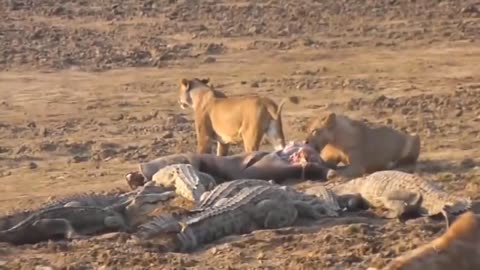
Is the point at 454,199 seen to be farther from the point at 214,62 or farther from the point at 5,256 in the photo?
the point at 214,62

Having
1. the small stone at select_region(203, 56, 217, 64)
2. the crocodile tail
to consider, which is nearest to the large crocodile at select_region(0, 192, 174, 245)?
the crocodile tail

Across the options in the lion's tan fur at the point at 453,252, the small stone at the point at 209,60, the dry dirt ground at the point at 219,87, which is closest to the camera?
the lion's tan fur at the point at 453,252

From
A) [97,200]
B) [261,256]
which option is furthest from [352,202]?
[97,200]

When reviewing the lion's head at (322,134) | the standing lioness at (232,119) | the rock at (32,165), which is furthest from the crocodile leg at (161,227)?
the rock at (32,165)

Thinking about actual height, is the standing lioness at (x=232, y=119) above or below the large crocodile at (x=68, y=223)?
below

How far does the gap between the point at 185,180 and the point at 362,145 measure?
1983 mm

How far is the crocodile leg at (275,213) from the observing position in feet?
30.1

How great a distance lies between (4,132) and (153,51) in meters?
4.81

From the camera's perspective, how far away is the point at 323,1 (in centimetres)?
2284

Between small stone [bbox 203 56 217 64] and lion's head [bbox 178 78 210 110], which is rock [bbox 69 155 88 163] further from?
small stone [bbox 203 56 217 64]

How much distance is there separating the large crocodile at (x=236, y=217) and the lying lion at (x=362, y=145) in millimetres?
2191

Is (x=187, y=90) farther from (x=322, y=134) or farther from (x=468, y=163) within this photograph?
(x=468, y=163)

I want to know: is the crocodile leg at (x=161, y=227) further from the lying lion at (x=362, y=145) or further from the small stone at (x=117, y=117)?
the small stone at (x=117, y=117)

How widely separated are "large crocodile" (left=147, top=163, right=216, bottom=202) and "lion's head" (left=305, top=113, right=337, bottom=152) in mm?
1233
